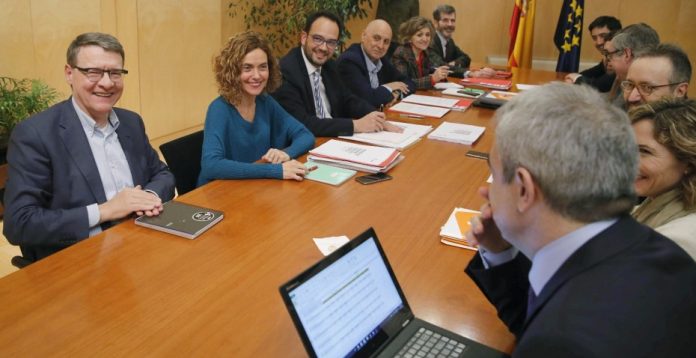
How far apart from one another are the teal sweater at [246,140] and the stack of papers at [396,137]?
29cm

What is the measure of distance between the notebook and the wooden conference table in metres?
0.03

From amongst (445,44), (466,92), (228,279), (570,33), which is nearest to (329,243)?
(228,279)

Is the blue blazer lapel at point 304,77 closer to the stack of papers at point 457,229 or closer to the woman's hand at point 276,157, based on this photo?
the woman's hand at point 276,157

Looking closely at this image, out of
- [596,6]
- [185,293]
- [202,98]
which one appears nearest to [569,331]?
[185,293]

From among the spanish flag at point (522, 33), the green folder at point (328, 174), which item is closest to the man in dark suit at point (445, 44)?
the spanish flag at point (522, 33)

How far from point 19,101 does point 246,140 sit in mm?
1595

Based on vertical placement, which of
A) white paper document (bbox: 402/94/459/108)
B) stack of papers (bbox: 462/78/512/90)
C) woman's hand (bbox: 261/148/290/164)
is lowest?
woman's hand (bbox: 261/148/290/164)

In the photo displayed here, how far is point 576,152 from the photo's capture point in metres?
0.81

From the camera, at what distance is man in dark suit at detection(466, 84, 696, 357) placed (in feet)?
2.55

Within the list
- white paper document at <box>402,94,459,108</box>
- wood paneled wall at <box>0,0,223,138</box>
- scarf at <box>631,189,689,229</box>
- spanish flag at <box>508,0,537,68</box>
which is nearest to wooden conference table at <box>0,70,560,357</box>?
scarf at <box>631,189,689,229</box>

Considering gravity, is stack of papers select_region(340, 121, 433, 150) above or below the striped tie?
below

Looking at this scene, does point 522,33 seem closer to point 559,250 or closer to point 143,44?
point 143,44

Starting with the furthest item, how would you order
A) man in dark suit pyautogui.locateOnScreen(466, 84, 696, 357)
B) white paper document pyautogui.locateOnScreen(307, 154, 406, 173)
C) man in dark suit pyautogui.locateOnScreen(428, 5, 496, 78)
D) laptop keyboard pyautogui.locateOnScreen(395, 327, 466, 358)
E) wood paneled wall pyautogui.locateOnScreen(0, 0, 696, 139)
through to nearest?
man in dark suit pyautogui.locateOnScreen(428, 5, 496, 78), wood paneled wall pyautogui.locateOnScreen(0, 0, 696, 139), white paper document pyautogui.locateOnScreen(307, 154, 406, 173), laptop keyboard pyautogui.locateOnScreen(395, 327, 466, 358), man in dark suit pyautogui.locateOnScreen(466, 84, 696, 357)

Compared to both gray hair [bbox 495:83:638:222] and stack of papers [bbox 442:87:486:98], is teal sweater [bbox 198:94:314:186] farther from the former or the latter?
stack of papers [bbox 442:87:486:98]
